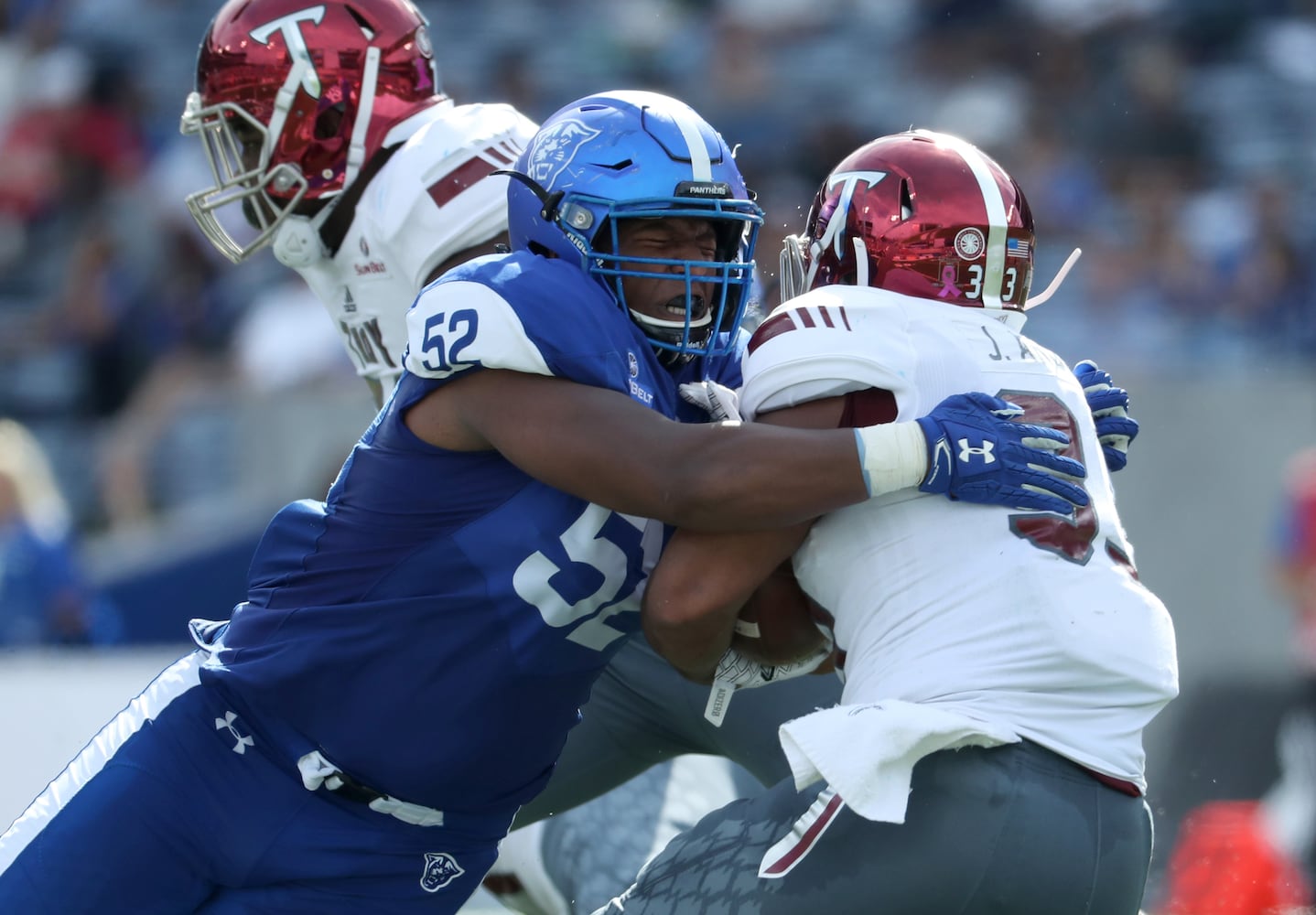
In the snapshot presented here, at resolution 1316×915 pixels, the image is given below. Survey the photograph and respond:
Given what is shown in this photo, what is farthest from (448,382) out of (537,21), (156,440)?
(537,21)

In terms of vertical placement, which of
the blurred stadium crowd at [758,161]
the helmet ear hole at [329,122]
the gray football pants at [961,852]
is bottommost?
the blurred stadium crowd at [758,161]

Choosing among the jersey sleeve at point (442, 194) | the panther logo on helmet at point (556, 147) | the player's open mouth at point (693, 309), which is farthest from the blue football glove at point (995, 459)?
the jersey sleeve at point (442, 194)

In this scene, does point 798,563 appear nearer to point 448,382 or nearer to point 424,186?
point 448,382

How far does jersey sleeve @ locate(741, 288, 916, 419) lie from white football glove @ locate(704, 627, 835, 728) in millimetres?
473

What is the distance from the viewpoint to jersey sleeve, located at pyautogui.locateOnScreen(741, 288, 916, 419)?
261 cm

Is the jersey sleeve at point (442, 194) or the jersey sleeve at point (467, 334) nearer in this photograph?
the jersey sleeve at point (467, 334)

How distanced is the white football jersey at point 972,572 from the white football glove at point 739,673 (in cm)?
27

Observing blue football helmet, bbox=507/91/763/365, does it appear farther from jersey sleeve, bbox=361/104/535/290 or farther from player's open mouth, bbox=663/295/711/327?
jersey sleeve, bbox=361/104/535/290

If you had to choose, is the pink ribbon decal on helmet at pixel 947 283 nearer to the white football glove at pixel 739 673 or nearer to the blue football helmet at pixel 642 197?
the blue football helmet at pixel 642 197

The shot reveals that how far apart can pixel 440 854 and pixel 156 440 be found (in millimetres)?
6171

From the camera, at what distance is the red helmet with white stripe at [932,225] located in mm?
2760

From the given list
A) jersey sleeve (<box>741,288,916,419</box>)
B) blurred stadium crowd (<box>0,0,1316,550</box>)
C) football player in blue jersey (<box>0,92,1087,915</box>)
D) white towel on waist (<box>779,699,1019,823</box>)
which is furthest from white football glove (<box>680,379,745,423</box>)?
blurred stadium crowd (<box>0,0,1316,550</box>)

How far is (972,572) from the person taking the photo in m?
2.54

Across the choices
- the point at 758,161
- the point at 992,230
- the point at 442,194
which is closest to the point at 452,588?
the point at 992,230
